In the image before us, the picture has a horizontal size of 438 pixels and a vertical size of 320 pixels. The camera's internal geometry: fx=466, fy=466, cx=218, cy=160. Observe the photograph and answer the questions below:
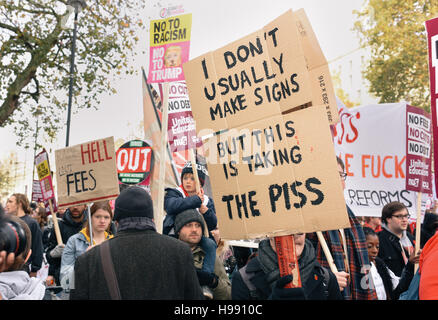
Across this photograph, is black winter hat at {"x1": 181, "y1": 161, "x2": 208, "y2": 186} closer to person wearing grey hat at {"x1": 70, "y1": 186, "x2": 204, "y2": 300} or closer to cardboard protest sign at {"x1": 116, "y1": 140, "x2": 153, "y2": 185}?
person wearing grey hat at {"x1": 70, "y1": 186, "x2": 204, "y2": 300}

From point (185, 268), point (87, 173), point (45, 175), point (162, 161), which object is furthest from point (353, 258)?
point (45, 175)

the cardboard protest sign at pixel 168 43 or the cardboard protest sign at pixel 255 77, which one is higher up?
the cardboard protest sign at pixel 168 43

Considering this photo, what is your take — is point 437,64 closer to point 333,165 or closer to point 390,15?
point 333,165

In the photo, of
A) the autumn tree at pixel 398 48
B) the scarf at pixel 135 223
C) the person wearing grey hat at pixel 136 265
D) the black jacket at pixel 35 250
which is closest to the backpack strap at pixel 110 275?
the person wearing grey hat at pixel 136 265

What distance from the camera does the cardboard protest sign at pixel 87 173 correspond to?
536 cm

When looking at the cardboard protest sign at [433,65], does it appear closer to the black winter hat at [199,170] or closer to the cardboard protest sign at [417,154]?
the cardboard protest sign at [417,154]

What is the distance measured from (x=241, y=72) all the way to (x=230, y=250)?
132 inches

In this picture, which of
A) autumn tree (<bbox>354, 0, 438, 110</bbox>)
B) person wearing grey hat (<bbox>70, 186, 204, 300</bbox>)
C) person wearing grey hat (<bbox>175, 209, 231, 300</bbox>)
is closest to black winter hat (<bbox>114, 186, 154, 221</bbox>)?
person wearing grey hat (<bbox>70, 186, 204, 300</bbox>)

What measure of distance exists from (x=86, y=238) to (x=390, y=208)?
382cm

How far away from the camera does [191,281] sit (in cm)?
282

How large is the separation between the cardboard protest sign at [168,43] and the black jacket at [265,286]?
3052 millimetres

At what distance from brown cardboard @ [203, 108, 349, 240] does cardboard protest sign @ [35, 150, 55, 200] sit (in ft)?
15.7

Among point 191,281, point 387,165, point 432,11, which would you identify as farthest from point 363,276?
point 432,11

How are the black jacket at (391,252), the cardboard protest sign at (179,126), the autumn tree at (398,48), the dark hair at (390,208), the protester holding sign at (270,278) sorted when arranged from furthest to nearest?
the autumn tree at (398,48), the cardboard protest sign at (179,126), the dark hair at (390,208), the black jacket at (391,252), the protester holding sign at (270,278)
